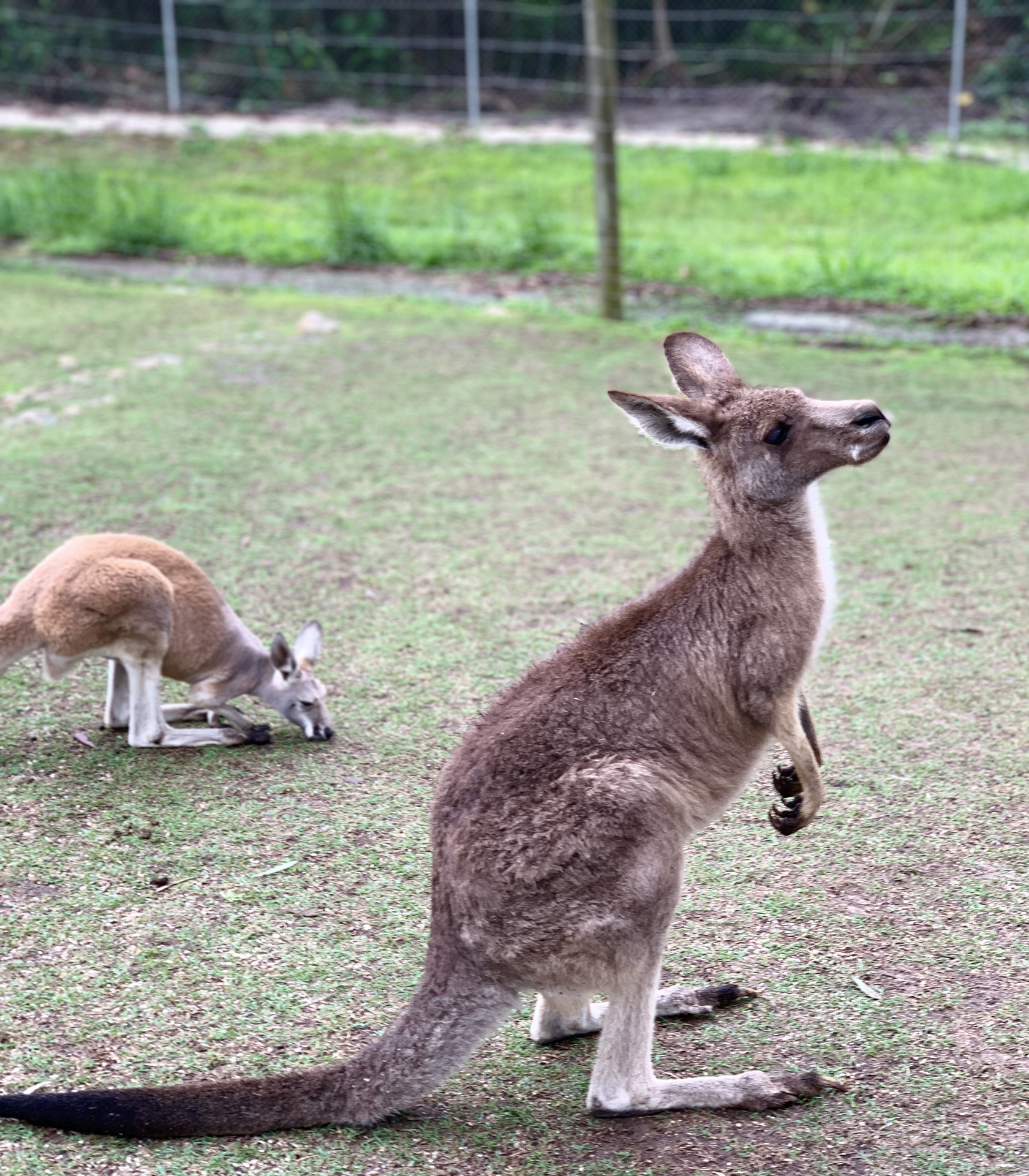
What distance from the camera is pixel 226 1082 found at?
223 cm

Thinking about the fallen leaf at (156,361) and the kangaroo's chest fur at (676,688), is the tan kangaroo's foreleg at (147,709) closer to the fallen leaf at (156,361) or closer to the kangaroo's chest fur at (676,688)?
the kangaroo's chest fur at (676,688)

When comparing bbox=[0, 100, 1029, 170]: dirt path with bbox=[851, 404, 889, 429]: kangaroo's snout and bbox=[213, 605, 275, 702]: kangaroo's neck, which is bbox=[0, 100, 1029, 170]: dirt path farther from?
bbox=[851, 404, 889, 429]: kangaroo's snout

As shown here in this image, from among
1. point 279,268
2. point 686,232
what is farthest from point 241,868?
point 686,232

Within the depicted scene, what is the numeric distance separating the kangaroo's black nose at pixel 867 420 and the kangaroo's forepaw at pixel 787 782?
0.64 metres

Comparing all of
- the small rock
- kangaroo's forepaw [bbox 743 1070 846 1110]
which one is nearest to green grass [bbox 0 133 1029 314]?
the small rock

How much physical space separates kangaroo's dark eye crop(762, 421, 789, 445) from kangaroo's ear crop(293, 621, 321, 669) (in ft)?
5.17

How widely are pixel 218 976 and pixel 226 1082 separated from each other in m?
0.48

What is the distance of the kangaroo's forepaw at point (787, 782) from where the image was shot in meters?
2.68

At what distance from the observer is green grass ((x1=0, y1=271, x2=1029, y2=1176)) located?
2377 millimetres

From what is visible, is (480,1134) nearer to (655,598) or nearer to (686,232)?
(655,598)

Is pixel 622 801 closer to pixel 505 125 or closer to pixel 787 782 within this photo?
pixel 787 782

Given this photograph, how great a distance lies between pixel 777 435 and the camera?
Answer: 263cm

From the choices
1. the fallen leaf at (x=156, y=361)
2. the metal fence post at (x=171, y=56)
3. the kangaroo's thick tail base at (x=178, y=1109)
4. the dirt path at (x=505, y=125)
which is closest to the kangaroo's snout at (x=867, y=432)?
the kangaroo's thick tail base at (x=178, y=1109)

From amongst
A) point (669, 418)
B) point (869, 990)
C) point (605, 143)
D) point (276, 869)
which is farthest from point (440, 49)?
point (869, 990)
